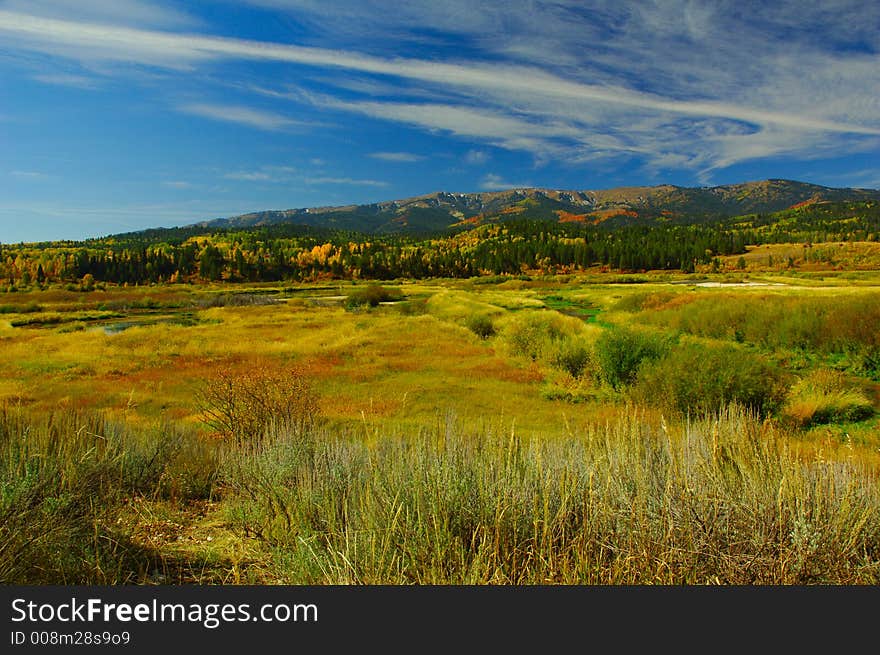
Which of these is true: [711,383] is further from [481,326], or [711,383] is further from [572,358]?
[481,326]

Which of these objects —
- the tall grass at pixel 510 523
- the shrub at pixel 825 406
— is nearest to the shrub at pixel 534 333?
the shrub at pixel 825 406

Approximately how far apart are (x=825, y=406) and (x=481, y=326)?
2558 centimetres

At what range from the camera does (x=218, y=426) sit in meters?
12.3

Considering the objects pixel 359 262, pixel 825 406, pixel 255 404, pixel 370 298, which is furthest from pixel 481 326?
pixel 359 262

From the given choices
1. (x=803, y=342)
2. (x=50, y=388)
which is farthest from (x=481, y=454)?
(x=803, y=342)

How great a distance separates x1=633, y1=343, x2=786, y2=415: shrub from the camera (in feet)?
48.6

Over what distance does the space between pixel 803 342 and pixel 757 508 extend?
26612 millimetres

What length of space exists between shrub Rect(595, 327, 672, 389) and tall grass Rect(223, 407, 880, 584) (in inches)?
603

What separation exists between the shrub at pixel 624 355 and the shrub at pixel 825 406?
5.04 m

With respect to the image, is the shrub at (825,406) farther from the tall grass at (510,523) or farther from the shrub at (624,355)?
the tall grass at (510,523)

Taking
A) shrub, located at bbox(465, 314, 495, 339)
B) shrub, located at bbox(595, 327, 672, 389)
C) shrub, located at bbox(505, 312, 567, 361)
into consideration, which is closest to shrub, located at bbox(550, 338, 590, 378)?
shrub, located at bbox(505, 312, 567, 361)

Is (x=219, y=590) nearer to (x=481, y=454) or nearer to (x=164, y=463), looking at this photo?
(x=481, y=454)

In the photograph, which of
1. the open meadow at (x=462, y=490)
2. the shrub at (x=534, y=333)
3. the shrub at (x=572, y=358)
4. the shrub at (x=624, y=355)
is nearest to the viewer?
the open meadow at (x=462, y=490)

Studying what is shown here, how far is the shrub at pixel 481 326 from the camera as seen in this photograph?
38.6 meters
